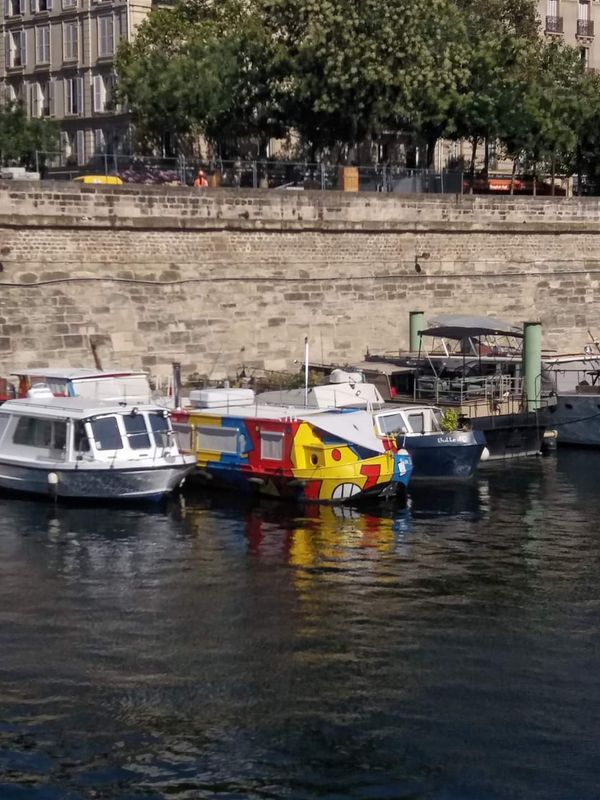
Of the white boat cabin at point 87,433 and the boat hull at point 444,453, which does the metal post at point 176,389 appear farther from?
the boat hull at point 444,453

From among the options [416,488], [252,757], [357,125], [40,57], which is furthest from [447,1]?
[252,757]

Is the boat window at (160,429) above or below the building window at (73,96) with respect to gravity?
below

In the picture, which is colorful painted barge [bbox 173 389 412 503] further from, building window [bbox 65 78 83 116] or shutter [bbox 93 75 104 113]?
building window [bbox 65 78 83 116]

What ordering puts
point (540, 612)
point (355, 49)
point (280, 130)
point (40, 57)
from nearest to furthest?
point (540, 612)
point (355, 49)
point (280, 130)
point (40, 57)

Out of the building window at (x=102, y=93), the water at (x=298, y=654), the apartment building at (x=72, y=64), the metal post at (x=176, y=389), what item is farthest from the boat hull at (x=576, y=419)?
the building window at (x=102, y=93)

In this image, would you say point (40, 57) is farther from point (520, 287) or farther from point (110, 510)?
point (110, 510)

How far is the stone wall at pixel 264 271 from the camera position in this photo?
33.7 m

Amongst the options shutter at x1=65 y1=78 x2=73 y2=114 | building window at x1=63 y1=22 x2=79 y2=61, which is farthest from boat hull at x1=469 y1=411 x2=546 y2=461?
building window at x1=63 y1=22 x2=79 y2=61

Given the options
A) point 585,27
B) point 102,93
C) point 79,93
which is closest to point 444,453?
point 102,93

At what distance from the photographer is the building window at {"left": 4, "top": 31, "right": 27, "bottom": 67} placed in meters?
63.0

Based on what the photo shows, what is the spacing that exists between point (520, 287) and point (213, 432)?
16.3m

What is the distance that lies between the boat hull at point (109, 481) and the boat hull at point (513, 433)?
797 cm

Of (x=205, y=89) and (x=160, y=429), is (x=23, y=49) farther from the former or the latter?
(x=160, y=429)

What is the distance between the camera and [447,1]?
50.7 meters
